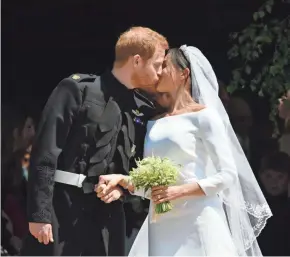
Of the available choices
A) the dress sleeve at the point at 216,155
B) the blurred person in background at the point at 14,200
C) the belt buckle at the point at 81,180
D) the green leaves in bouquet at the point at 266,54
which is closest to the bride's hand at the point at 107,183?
the belt buckle at the point at 81,180

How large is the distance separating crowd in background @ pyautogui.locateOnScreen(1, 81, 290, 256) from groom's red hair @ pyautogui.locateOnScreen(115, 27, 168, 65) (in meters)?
Result: 0.85

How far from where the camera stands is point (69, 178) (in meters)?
4.21


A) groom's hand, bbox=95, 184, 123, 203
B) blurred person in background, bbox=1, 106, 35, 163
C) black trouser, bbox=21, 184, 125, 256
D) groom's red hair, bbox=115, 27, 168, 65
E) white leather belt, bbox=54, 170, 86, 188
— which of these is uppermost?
groom's red hair, bbox=115, 27, 168, 65

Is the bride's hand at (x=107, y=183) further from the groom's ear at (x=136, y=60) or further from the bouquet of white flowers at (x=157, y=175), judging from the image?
the groom's ear at (x=136, y=60)

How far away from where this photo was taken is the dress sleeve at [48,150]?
4.12 metres

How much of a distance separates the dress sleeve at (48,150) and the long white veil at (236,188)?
2.10 feet

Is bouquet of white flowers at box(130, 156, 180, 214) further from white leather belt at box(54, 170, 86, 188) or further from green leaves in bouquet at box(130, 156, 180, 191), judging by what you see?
white leather belt at box(54, 170, 86, 188)

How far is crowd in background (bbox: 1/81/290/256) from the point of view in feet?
18.5

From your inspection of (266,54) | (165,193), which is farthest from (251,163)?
(165,193)

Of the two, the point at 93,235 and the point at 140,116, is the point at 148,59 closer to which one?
the point at 140,116

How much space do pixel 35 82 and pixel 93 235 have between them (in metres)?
2.87

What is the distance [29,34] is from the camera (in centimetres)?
679

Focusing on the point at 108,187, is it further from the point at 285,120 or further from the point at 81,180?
the point at 285,120

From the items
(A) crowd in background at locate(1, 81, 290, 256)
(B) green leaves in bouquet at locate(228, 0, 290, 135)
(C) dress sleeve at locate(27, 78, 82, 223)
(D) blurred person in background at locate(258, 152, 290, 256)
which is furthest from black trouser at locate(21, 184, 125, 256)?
(D) blurred person in background at locate(258, 152, 290, 256)
